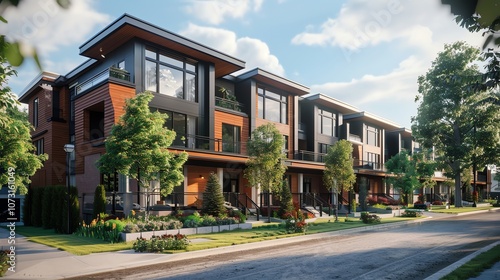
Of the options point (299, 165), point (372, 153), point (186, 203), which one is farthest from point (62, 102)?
point (372, 153)

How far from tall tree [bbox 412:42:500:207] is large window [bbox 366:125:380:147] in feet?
27.3

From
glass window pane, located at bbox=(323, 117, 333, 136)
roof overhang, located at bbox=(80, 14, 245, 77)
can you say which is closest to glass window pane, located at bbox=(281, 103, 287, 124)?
glass window pane, located at bbox=(323, 117, 333, 136)

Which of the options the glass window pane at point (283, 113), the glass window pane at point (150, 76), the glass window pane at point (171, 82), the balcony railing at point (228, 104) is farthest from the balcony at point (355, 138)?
the glass window pane at point (150, 76)

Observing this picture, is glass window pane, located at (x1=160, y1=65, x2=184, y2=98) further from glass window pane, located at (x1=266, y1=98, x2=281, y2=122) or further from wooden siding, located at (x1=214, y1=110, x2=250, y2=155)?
glass window pane, located at (x1=266, y1=98, x2=281, y2=122)

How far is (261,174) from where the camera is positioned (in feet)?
84.8

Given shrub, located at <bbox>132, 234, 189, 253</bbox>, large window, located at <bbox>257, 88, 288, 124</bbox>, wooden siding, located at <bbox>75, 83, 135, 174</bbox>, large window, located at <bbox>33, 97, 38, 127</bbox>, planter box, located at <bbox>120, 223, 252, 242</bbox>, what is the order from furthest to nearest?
large window, located at <bbox>257, 88, 288, 124</bbox>
large window, located at <bbox>33, 97, 38, 127</bbox>
wooden siding, located at <bbox>75, 83, 135, 174</bbox>
planter box, located at <bbox>120, 223, 252, 242</bbox>
shrub, located at <bbox>132, 234, 189, 253</bbox>

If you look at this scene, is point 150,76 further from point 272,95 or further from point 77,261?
point 77,261

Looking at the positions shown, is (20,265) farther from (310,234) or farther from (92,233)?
(310,234)

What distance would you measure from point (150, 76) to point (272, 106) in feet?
45.1

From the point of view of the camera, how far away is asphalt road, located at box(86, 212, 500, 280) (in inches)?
413

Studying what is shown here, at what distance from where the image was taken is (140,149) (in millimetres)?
18453

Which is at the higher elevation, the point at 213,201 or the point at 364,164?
the point at 364,164

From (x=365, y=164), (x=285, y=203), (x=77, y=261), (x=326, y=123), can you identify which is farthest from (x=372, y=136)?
(x=77, y=261)

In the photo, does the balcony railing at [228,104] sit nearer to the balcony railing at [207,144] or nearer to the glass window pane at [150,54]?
the balcony railing at [207,144]
